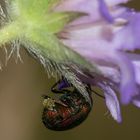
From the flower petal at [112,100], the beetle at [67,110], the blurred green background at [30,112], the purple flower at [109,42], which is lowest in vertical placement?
the blurred green background at [30,112]

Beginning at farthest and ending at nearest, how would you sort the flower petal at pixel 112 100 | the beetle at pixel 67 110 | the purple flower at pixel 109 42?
the beetle at pixel 67 110
the flower petal at pixel 112 100
the purple flower at pixel 109 42

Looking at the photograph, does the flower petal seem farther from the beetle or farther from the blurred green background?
the blurred green background

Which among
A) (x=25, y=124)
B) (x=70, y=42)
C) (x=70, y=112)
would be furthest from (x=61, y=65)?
(x=25, y=124)

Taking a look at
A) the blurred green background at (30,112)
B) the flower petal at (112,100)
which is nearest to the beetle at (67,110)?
the flower petal at (112,100)

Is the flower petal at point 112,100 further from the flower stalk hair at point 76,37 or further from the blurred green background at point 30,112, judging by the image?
the blurred green background at point 30,112

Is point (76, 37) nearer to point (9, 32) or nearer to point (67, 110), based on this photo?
point (9, 32)

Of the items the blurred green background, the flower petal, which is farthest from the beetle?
the blurred green background

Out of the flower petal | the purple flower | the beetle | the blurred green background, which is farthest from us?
the blurred green background
